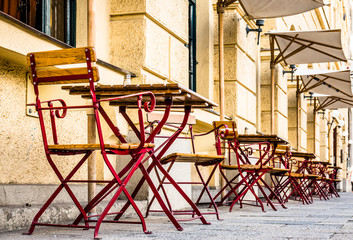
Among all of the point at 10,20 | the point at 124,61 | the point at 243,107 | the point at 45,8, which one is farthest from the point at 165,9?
the point at 243,107

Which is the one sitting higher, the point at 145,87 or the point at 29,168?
the point at 145,87

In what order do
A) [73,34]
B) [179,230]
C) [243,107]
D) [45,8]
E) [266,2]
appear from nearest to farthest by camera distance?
[179,230]
[45,8]
[73,34]
[266,2]
[243,107]

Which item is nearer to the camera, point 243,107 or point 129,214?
point 129,214

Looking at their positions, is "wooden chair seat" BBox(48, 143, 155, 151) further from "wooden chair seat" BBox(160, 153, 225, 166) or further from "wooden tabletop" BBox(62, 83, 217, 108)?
"wooden chair seat" BBox(160, 153, 225, 166)

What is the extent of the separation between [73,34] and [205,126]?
130 inches

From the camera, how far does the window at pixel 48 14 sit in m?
4.83

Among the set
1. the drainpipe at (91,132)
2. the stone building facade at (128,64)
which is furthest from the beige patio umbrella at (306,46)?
the drainpipe at (91,132)

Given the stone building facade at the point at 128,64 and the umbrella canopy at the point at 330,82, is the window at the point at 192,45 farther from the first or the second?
the umbrella canopy at the point at 330,82

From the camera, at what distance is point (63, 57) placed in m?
3.58

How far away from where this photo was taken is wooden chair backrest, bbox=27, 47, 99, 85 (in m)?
3.53

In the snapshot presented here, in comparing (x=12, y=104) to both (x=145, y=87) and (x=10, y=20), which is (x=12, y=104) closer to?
(x=10, y=20)

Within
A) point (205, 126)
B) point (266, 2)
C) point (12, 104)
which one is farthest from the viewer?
point (266, 2)

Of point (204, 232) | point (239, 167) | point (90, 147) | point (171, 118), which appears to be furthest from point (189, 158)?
point (239, 167)

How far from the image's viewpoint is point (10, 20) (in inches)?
154
